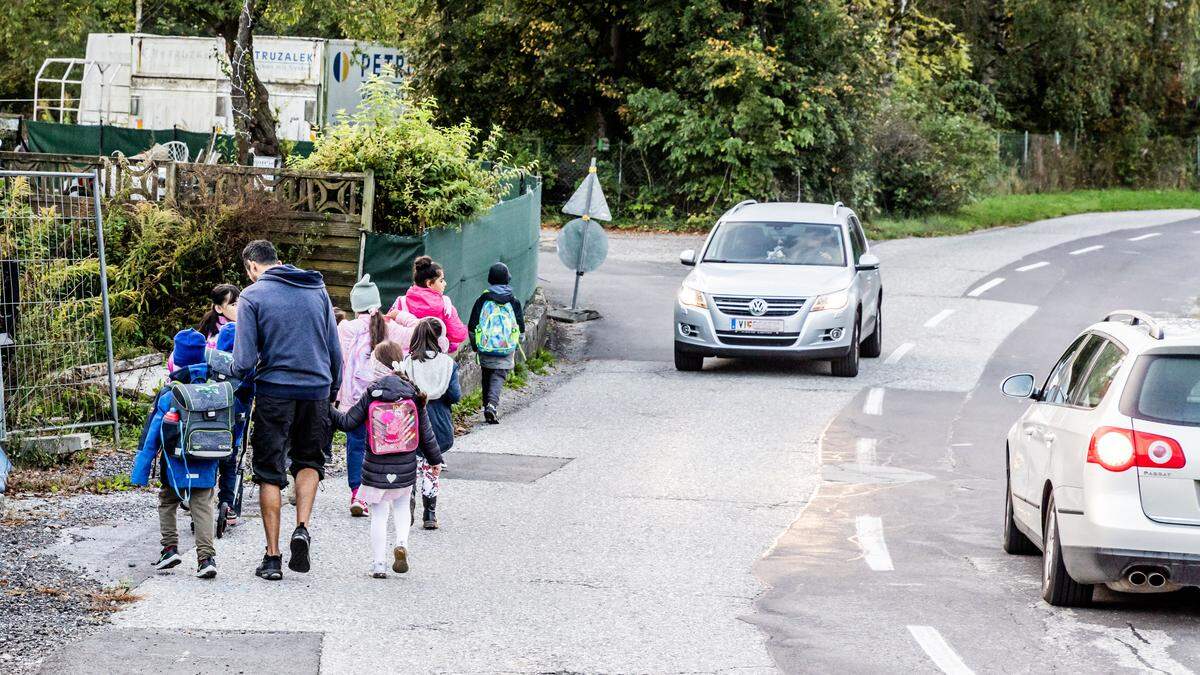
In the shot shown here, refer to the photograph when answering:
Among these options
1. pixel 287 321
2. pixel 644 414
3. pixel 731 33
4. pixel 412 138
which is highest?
pixel 731 33

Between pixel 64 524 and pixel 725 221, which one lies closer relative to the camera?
pixel 64 524

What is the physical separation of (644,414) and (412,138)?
145 inches

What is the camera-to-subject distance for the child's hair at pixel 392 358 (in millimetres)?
8438

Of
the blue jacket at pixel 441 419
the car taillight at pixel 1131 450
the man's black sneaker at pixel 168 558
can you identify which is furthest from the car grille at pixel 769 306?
the man's black sneaker at pixel 168 558

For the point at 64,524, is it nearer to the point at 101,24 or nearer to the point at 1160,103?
the point at 101,24

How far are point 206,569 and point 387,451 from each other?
43.0 inches

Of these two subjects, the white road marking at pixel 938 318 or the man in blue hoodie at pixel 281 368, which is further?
the white road marking at pixel 938 318

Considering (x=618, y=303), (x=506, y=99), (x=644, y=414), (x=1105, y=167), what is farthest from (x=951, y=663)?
(x=1105, y=167)

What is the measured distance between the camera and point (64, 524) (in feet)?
30.3

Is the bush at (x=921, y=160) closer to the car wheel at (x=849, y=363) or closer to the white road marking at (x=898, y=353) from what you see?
the white road marking at (x=898, y=353)

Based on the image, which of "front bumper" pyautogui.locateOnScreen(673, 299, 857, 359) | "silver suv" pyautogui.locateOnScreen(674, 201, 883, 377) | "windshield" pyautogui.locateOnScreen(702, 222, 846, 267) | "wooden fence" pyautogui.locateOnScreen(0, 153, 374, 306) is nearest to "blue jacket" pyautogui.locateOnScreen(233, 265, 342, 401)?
"wooden fence" pyautogui.locateOnScreen(0, 153, 374, 306)

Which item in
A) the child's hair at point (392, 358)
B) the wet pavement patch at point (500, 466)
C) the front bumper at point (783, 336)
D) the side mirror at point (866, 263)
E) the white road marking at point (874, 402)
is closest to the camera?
the child's hair at point (392, 358)

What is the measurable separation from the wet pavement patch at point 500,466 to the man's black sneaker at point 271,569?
3.44 metres

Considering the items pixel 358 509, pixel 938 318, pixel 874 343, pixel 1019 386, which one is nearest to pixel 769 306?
pixel 874 343
